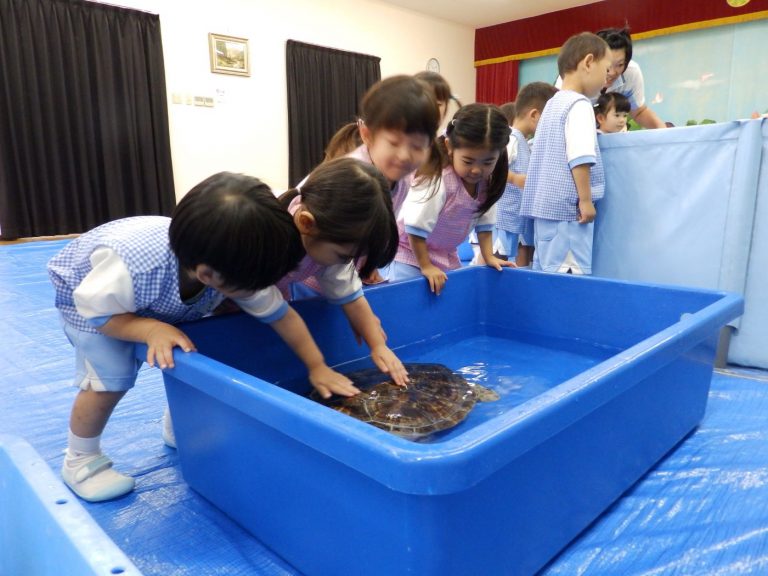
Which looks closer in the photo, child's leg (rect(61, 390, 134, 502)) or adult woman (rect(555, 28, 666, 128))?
child's leg (rect(61, 390, 134, 502))

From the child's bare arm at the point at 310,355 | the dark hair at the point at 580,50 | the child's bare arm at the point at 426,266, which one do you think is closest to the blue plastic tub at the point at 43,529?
the child's bare arm at the point at 310,355

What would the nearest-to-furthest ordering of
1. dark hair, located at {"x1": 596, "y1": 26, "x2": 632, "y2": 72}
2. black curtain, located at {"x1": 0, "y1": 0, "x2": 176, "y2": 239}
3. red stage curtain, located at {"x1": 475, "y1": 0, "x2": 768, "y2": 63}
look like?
dark hair, located at {"x1": 596, "y1": 26, "x2": 632, "y2": 72} → black curtain, located at {"x1": 0, "y1": 0, "x2": 176, "y2": 239} → red stage curtain, located at {"x1": 475, "y1": 0, "x2": 768, "y2": 63}

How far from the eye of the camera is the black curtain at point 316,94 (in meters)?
5.00

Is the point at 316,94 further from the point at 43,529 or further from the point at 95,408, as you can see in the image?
the point at 43,529

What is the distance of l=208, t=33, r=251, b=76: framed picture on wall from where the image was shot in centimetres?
443

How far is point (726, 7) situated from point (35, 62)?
5.61 m

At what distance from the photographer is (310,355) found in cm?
92

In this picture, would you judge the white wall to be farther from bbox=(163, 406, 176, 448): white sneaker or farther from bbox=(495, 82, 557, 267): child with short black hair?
bbox=(163, 406, 176, 448): white sneaker

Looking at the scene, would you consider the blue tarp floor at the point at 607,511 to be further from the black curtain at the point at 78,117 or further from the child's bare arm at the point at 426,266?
the black curtain at the point at 78,117

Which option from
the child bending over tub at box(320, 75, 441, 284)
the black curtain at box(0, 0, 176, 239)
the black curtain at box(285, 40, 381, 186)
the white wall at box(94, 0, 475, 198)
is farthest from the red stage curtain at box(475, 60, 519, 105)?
the child bending over tub at box(320, 75, 441, 284)

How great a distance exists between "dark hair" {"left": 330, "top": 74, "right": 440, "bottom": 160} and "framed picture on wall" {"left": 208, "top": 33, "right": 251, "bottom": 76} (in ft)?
13.0

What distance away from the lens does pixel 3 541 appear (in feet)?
1.94

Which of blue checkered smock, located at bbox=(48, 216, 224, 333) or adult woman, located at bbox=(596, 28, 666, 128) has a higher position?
adult woman, located at bbox=(596, 28, 666, 128)

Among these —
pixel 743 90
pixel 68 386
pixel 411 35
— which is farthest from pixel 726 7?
pixel 68 386
